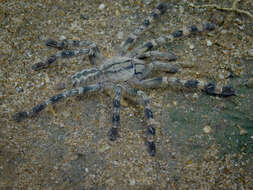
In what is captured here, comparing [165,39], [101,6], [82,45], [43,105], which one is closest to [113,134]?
[43,105]

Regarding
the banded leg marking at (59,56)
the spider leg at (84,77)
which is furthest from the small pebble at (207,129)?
the banded leg marking at (59,56)

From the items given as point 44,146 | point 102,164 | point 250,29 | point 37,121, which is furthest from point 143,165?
point 250,29

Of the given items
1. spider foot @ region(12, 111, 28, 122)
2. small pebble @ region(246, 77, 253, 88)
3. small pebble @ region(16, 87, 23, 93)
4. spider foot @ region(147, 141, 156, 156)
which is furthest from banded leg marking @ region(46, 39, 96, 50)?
small pebble @ region(246, 77, 253, 88)

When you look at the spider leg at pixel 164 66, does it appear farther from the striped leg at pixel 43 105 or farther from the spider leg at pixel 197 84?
the striped leg at pixel 43 105

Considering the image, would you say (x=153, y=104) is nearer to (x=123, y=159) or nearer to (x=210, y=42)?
(x=123, y=159)

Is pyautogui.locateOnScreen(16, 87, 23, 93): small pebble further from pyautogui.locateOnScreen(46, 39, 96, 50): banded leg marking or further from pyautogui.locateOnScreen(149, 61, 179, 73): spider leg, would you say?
pyautogui.locateOnScreen(149, 61, 179, 73): spider leg

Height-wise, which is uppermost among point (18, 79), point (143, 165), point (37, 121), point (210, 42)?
point (210, 42)
